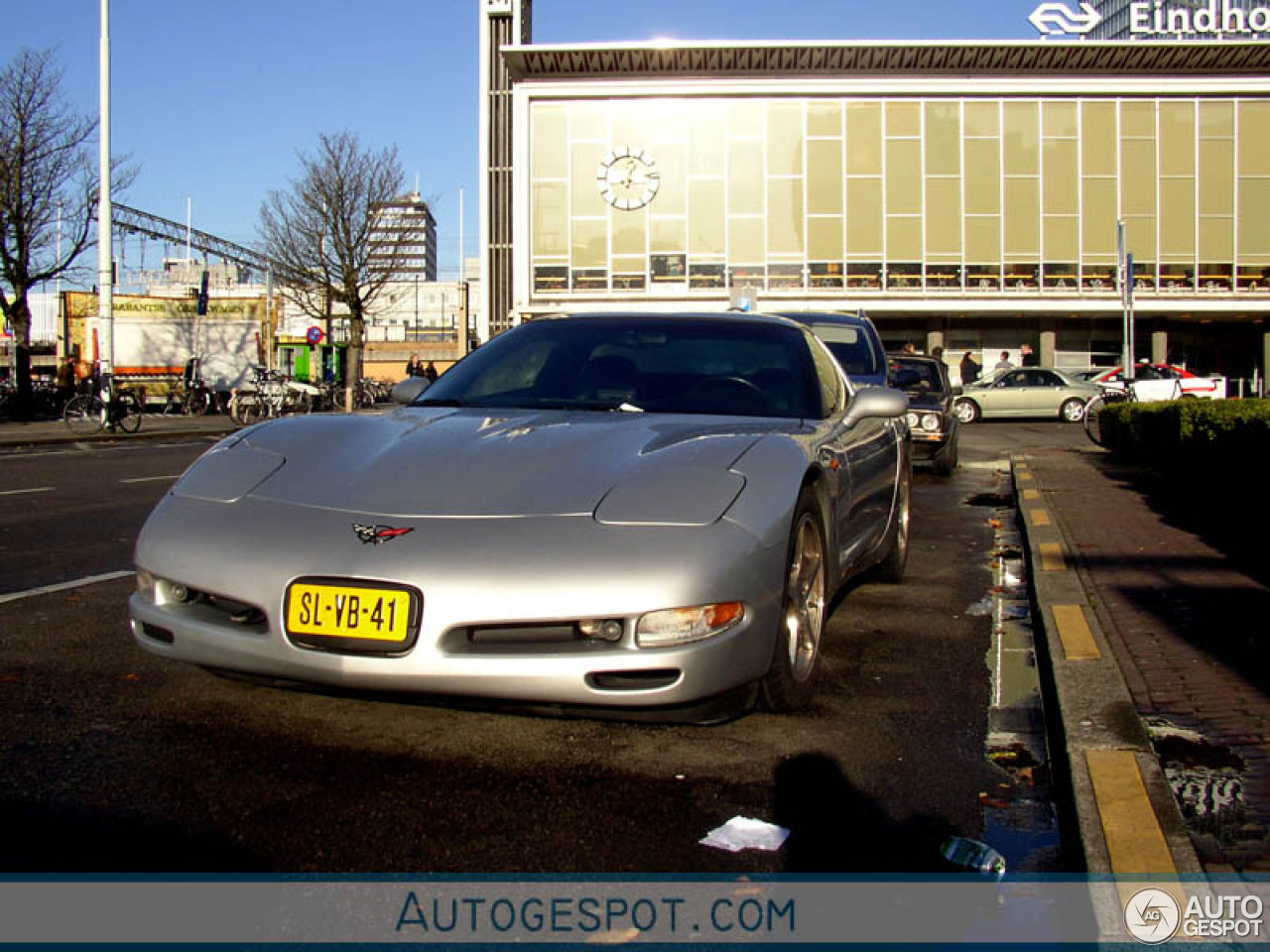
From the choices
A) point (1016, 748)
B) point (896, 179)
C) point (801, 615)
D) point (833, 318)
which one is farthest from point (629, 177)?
point (1016, 748)

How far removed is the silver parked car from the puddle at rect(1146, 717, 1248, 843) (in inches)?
982

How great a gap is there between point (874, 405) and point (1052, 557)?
8.39ft

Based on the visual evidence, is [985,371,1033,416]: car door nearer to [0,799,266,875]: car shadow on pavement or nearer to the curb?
the curb

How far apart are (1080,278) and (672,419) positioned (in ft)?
130

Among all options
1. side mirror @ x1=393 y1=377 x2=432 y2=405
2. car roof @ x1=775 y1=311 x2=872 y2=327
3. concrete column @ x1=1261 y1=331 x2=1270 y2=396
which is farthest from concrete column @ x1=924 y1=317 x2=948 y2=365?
side mirror @ x1=393 y1=377 x2=432 y2=405

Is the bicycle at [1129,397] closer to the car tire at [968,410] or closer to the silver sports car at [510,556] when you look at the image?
the car tire at [968,410]

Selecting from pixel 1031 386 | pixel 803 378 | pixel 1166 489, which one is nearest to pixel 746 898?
pixel 803 378

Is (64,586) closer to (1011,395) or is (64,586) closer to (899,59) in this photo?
(1011,395)

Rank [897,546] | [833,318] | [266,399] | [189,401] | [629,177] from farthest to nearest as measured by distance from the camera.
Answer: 1. [629,177]
2. [189,401]
3. [266,399]
4. [833,318]
5. [897,546]

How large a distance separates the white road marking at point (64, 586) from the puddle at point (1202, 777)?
16.0 ft

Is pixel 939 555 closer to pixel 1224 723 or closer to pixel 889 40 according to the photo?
pixel 1224 723

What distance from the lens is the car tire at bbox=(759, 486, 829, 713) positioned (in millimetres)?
3648

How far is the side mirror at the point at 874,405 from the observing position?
481cm

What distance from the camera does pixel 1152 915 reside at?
2389mm
